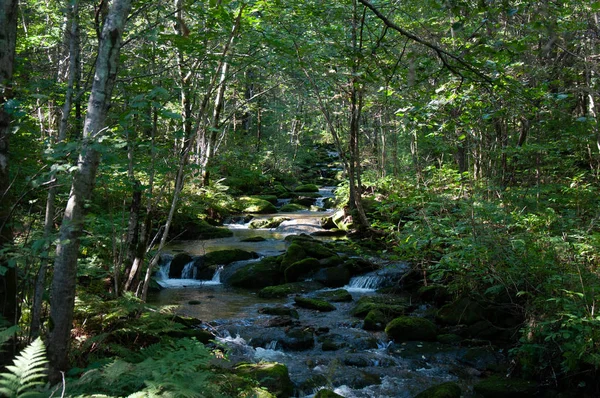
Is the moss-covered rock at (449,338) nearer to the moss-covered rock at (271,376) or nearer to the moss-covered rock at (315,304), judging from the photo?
the moss-covered rock at (315,304)

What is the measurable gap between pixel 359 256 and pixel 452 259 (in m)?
5.69

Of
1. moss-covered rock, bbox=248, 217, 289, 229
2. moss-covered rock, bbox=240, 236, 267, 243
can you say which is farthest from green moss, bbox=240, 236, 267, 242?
moss-covered rock, bbox=248, 217, 289, 229

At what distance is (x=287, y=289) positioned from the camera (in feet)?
34.8

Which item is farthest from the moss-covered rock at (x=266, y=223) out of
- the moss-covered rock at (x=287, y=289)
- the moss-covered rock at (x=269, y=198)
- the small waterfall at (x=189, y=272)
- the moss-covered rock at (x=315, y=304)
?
the moss-covered rock at (x=315, y=304)

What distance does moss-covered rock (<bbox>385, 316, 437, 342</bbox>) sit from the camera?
7652mm

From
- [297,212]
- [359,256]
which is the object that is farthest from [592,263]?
[297,212]

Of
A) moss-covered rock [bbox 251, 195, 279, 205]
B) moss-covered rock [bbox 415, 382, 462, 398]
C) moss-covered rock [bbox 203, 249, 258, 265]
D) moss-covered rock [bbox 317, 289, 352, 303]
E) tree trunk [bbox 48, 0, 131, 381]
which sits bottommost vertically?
moss-covered rock [bbox 317, 289, 352, 303]

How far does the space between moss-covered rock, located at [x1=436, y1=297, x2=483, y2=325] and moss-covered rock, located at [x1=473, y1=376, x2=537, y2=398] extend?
2050mm

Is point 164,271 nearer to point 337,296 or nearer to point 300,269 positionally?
point 300,269

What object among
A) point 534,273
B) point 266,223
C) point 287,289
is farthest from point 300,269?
point 266,223

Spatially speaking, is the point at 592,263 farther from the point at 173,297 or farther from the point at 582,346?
the point at 173,297

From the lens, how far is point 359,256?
12.6 m

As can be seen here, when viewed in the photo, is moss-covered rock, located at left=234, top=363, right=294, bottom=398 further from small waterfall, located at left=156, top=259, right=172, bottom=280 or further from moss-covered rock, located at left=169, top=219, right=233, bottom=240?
moss-covered rock, located at left=169, top=219, right=233, bottom=240

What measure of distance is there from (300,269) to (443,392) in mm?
6386
